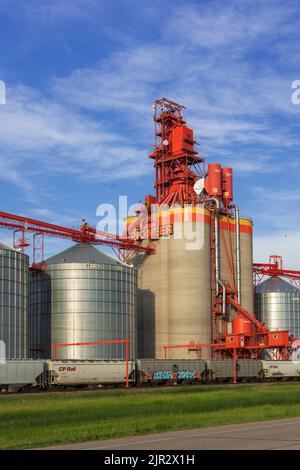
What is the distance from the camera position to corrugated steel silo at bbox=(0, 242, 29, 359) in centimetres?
8794

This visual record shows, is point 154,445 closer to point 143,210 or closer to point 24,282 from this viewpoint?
point 24,282

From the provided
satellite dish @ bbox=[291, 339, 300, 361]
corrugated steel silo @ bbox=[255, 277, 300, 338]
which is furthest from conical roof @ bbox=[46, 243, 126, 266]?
corrugated steel silo @ bbox=[255, 277, 300, 338]

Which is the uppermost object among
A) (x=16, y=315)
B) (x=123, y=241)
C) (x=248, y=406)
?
(x=123, y=241)

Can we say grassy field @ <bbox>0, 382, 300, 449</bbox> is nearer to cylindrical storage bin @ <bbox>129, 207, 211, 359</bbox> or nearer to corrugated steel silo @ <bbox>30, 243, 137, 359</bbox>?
corrugated steel silo @ <bbox>30, 243, 137, 359</bbox>

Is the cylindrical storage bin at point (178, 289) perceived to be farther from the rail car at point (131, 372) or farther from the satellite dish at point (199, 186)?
the rail car at point (131, 372)

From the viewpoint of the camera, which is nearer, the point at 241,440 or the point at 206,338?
the point at 241,440

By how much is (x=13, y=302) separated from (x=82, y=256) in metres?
19.9

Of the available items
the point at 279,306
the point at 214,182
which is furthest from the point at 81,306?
the point at 279,306

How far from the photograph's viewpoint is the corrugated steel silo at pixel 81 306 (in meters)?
103

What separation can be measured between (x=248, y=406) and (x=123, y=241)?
74.7 metres

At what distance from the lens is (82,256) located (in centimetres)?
10781

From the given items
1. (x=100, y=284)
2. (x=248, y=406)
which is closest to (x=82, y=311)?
(x=100, y=284)

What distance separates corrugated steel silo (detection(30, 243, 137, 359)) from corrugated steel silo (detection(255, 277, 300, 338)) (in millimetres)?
45250

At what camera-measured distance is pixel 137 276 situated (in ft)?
379
